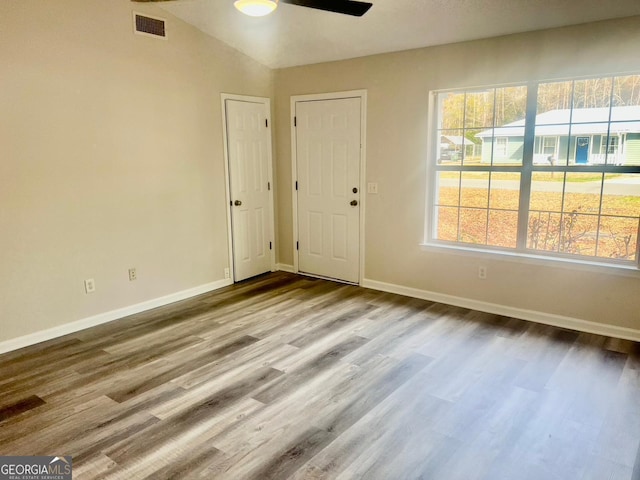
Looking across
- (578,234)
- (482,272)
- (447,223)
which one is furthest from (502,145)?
(482,272)

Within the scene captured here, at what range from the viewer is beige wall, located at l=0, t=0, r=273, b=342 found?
11.1ft

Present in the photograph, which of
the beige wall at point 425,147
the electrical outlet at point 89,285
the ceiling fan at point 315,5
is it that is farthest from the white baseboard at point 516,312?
the ceiling fan at point 315,5

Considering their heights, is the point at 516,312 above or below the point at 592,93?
below

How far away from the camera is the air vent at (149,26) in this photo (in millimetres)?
3957

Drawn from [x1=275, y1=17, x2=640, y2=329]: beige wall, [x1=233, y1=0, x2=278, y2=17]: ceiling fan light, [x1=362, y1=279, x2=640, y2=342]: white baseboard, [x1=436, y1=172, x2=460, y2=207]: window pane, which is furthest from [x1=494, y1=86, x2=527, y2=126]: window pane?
[x1=233, y1=0, x2=278, y2=17]: ceiling fan light

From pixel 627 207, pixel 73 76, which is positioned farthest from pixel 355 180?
pixel 73 76

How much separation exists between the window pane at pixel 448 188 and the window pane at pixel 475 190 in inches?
2.0

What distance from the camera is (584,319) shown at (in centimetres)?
371

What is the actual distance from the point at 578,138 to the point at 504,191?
717 mm

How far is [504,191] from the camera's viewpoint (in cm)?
405

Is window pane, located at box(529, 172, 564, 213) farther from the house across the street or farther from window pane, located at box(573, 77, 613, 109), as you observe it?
window pane, located at box(573, 77, 613, 109)

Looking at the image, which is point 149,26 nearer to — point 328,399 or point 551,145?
point 328,399

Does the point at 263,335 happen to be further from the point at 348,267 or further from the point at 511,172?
the point at 511,172

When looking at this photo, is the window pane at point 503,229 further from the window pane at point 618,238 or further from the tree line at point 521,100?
the tree line at point 521,100
